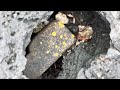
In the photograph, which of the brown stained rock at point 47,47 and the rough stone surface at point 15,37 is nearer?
the rough stone surface at point 15,37

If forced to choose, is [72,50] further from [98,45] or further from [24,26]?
[24,26]

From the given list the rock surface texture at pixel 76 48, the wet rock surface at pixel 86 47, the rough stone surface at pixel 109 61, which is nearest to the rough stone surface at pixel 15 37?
the rock surface texture at pixel 76 48

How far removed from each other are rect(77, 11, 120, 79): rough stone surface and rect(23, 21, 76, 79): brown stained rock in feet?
0.84

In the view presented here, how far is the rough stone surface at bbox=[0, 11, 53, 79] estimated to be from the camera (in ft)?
8.20

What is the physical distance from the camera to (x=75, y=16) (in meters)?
2.88

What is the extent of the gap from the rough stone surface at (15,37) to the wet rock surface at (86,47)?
0.26 metres

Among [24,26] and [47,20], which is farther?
[47,20]

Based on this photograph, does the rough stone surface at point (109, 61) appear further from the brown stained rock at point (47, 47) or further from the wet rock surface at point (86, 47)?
the brown stained rock at point (47, 47)

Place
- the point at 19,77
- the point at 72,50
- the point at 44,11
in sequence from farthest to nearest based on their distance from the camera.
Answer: the point at 72,50, the point at 44,11, the point at 19,77

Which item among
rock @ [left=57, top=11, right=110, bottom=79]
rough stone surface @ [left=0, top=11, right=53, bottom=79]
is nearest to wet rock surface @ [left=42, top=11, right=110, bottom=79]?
rock @ [left=57, top=11, right=110, bottom=79]

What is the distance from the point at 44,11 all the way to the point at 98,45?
527 millimetres

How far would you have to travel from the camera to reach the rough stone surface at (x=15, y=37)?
250 centimetres

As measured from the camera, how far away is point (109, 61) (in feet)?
8.59
